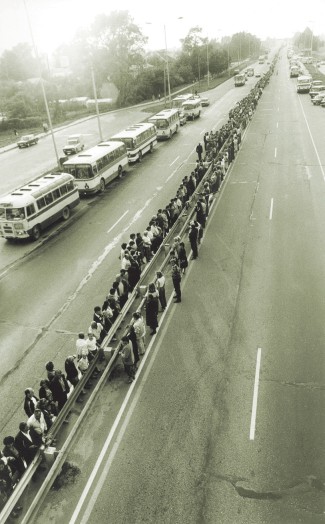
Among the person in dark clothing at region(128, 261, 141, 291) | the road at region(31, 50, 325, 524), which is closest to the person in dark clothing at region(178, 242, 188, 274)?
the road at region(31, 50, 325, 524)

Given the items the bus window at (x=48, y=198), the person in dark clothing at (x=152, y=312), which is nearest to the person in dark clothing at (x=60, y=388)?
the person in dark clothing at (x=152, y=312)

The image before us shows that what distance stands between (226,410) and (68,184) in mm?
17699

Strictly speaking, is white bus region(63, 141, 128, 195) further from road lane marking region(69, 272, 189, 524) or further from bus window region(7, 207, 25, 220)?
road lane marking region(69, 272, 189, 524)

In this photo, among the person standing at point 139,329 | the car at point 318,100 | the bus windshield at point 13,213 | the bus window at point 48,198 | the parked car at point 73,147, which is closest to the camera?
the person standing at point 139,329

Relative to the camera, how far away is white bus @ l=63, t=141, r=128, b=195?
2667 cm

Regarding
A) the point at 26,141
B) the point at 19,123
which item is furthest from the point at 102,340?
the point at 19,123

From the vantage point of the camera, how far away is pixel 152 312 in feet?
40.9

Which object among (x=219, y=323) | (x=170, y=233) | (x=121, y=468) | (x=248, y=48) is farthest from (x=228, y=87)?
(x=248, y=48)

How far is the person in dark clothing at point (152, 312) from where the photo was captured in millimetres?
A: 12344

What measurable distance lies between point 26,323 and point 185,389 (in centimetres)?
639

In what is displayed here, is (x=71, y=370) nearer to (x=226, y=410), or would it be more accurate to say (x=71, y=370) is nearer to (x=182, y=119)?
(x=226, y=410)

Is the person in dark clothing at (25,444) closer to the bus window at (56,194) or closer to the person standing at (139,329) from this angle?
the person standing at (139,329)

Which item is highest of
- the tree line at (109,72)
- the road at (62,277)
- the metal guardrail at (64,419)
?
the tree line at (109,72)

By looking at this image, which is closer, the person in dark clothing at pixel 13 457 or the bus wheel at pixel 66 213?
the person in dark clothing at pixel 13 457
